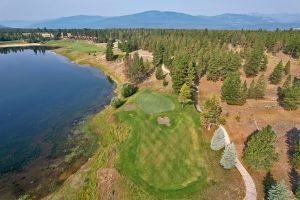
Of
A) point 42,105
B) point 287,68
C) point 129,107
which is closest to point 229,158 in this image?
point 129,107

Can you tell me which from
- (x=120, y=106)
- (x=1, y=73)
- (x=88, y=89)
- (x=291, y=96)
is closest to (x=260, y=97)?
(x=291, y=96)

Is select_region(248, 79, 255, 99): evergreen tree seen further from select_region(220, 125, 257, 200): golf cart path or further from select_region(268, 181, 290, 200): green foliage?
select_region(268, 181, 290, 200): green foliage

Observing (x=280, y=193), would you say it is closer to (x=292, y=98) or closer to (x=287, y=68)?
(x=292, y=98)

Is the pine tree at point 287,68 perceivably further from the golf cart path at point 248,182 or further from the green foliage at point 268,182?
the green foliage at point 268,182

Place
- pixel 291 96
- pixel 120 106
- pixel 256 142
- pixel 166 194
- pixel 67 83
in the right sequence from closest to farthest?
pixel 166 194 → pixel 256 142 → pixel 291 96 → pixel 120 106 → pixel 67 83

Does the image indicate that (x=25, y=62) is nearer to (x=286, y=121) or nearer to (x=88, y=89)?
(x=88, y=89)

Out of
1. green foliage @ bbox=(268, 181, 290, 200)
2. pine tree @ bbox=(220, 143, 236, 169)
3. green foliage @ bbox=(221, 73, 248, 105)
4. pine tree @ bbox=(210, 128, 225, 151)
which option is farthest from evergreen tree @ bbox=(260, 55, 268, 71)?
green foliage @ bbox=(268, 181, 290, 200)
